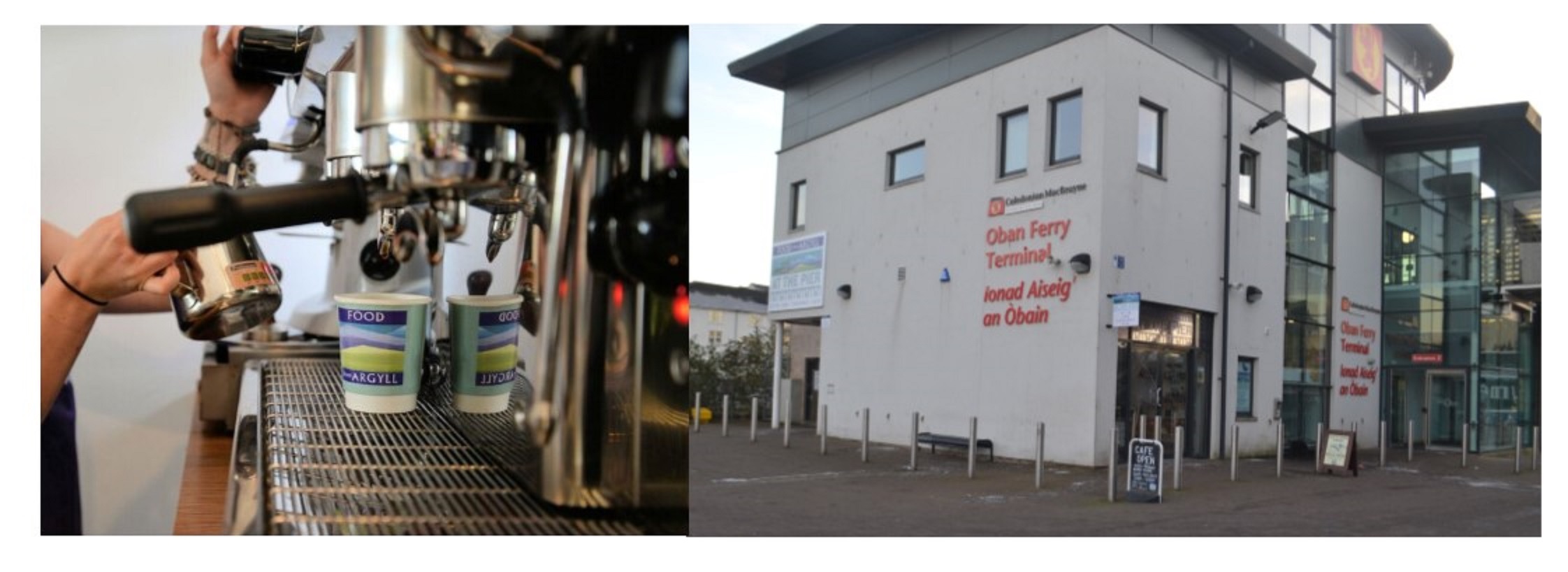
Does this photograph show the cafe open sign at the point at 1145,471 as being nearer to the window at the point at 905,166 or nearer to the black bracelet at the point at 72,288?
the window at the point at 905,166

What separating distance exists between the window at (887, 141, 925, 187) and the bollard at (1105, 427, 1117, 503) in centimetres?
57

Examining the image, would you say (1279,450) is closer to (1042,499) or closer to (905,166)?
(1042,499)

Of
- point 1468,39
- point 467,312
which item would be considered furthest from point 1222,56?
point 467,312

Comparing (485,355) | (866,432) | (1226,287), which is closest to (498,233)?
(485,355)

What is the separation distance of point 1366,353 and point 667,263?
1.66m

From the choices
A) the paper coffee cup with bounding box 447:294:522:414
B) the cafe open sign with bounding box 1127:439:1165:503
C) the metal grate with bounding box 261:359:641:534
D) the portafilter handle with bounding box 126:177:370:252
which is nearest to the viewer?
the portafilter handle with bounding box 126:177:370:252

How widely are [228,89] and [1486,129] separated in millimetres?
2236

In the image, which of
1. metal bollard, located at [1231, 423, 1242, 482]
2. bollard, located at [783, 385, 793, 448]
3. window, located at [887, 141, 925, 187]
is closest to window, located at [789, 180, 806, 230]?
window, located at [887, 141, 925, 187]

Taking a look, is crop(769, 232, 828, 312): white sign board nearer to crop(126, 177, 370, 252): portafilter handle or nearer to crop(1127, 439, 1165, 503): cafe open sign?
crop(1127, 439, 1165, 503): cafe open sign

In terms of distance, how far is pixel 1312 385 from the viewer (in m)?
2.28

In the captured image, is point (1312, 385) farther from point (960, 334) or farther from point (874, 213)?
point (874, 213)

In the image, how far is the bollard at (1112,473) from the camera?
6.79 feet

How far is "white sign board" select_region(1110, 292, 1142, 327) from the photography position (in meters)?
2.08

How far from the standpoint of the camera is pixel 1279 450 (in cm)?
219
